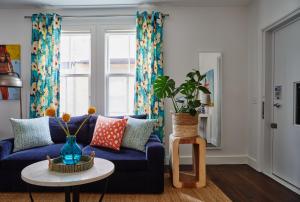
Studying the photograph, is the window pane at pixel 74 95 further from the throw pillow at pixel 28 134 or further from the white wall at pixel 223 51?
the white wall at pixel 223 51

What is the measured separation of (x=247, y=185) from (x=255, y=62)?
1.89 m

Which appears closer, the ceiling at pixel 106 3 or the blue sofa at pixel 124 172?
the blue sofa at pixel 124 172

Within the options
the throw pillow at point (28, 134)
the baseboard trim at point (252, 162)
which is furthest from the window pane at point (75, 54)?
the baseboard trim at point (252, 162)

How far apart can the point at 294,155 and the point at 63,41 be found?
3.90 metres

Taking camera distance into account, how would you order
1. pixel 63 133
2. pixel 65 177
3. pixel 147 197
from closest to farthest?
pixel 65 177, pixel 147 197, pixel 63 133

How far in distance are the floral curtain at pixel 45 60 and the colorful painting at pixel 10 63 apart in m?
0.34

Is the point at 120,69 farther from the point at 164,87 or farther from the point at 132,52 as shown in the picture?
the point at 164,87

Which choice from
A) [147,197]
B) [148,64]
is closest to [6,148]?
[147,197]

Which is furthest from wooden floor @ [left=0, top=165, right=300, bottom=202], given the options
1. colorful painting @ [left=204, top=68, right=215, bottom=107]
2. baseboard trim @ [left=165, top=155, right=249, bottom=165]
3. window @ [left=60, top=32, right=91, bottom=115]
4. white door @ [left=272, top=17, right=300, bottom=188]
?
window @ [left=60, top=32, right=91, bottom=115]

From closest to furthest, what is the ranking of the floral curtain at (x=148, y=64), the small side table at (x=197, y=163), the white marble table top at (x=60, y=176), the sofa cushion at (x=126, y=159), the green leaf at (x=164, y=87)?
the white marble table top at (x=60, y=176)
the sofa cushion at (x=126, y=159)
the small side table at (x=197, y=163)
the green leaf at (x=164, y=87)
the floral curtain at (x=148, y=64)

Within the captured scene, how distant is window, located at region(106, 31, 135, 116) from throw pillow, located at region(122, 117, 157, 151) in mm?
972

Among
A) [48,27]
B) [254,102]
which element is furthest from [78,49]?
[254,102]

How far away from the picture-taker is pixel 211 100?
3818 millimetres

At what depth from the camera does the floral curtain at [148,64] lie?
3.70 meters
